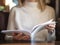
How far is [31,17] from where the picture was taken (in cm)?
82

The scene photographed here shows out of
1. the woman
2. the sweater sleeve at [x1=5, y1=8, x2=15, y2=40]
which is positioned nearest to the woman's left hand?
the woman

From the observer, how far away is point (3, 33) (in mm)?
799

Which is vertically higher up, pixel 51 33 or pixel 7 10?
pixel 7 10

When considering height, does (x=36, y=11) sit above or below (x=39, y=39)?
above

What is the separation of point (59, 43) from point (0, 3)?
0.31 m

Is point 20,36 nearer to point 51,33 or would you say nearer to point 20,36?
point 20,36

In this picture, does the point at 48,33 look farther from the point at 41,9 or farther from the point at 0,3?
the point at 0,3

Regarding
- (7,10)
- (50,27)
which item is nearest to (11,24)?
(7,10)

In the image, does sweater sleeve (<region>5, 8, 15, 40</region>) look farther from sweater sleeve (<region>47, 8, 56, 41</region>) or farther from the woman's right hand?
sweater sleeve (<region>47, 8, 56, 41</region>)

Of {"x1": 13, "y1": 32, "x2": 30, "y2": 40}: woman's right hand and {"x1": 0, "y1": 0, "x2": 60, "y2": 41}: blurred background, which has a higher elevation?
{"x1": 0, "y1": 0, "x2": 60, "y2": 41}: blurred background

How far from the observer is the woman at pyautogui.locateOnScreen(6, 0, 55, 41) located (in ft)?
2.64

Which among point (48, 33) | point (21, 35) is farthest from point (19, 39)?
point (48, 33)

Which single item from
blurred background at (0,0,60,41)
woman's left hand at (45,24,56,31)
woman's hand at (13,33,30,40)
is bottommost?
woman's hand at (13,33,30,40)

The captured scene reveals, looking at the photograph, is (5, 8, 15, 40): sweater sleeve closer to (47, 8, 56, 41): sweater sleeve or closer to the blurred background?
the blurred background
